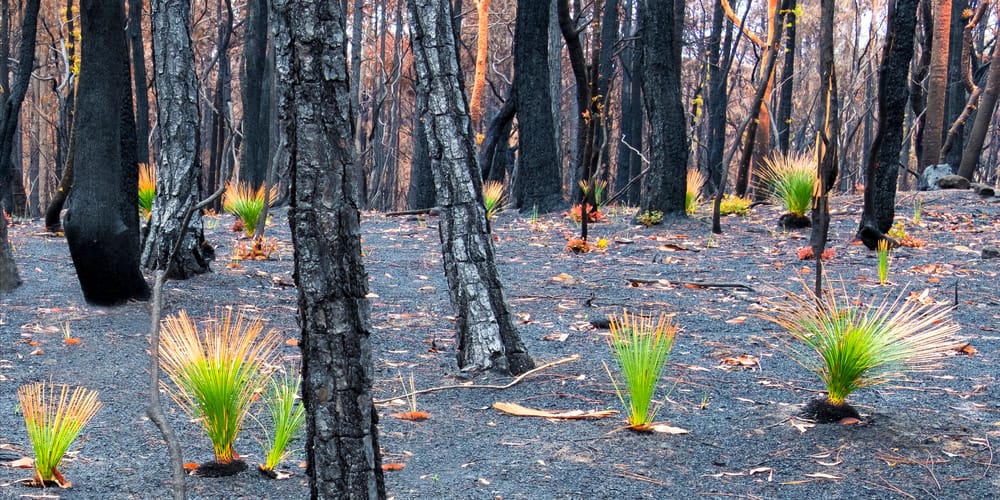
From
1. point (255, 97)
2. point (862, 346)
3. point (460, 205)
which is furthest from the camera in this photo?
point (255, 97)

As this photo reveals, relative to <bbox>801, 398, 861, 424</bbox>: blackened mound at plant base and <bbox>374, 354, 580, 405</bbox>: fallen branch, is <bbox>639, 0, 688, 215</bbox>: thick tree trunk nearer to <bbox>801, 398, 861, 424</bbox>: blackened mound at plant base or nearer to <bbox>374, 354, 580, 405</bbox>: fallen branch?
<bbox>374, 354, 580, 405</bbox>: fallen branch

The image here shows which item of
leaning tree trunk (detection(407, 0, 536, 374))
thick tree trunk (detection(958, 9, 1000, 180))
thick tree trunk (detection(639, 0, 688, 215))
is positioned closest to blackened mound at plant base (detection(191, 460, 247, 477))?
leaning tree trunk (detection(407, 0, 536, 374))

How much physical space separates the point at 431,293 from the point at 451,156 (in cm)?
270

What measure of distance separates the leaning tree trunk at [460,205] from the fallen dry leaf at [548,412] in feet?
1.50

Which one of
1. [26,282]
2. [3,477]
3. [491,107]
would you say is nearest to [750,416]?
[3,477]

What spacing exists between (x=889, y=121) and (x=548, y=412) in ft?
17.3

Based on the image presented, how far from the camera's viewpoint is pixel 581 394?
4.04 metres

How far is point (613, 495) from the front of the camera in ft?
9.49

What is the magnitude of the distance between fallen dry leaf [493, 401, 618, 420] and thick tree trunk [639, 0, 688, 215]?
6.18 metres

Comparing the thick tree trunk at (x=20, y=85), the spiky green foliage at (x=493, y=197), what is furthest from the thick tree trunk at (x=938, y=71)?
the thick tree trunk at (x=20, y=85)

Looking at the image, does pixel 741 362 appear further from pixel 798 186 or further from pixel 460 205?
pixel 798 186

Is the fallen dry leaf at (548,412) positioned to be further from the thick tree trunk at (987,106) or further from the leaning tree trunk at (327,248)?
the thick tree trunk at (987,106)

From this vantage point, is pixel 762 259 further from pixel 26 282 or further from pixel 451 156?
pixel 26 282

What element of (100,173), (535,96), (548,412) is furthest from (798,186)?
(100,173)
